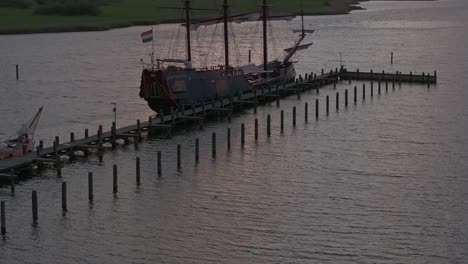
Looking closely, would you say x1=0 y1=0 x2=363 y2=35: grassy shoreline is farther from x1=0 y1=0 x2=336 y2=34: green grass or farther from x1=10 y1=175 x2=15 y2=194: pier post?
x1=10 y1=175 x2=15 y2=194: pier post

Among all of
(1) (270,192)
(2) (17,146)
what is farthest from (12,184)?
(1) (270,192)

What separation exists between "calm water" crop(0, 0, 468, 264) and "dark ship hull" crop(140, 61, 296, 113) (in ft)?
10.8

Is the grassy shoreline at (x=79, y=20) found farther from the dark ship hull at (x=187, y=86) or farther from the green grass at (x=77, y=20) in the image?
the dark ship hull at (x=187, y=86)

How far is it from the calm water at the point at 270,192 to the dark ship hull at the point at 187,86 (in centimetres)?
329

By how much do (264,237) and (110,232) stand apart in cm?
712

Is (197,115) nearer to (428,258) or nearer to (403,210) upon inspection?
(403,210)

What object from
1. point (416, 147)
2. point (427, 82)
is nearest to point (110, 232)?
point (416, 147)

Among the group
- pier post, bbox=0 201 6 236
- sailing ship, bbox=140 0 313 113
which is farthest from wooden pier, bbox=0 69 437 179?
pier post, bbox=0 201 6 236

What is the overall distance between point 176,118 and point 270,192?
20.5m

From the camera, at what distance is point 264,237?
4244 cm

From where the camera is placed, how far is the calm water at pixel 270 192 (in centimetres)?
4103

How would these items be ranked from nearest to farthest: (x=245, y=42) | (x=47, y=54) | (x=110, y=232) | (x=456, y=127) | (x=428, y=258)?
(x=428, y=258) → (x=110, y=232) → (x=456, y=127) → (x=47, y=54) → (x=245, y=42)

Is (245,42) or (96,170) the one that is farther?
(245,42)

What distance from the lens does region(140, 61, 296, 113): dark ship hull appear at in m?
72.4
